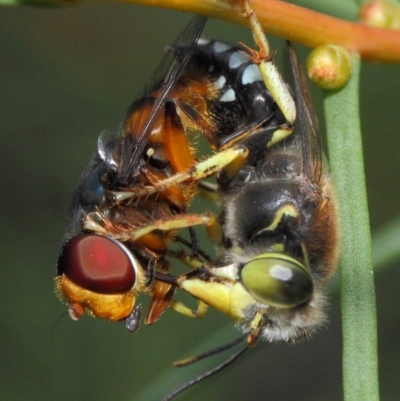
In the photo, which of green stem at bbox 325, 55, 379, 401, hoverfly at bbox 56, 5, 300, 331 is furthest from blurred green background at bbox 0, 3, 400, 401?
green stem at bbox 325, 55, 379, 401

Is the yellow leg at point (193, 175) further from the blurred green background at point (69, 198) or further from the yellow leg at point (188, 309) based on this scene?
the blurred green background at point (69, 198)

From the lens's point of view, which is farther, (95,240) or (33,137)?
(33,137)

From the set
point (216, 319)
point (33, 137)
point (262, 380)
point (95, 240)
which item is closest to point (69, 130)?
point (33, 137)

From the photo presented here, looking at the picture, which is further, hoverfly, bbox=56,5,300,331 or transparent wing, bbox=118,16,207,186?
transparent wing, bbox=118,16,207,186

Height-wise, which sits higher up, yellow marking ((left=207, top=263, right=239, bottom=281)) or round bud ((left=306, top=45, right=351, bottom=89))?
round bud ((left=306, top=45, right=351, bottom=89))

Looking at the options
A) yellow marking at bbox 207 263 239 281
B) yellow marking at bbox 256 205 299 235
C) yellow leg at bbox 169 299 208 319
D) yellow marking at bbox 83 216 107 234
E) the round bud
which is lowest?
yellow leg at bbox 169 299 208 319

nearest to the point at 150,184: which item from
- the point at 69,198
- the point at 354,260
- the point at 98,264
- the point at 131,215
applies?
the point at 131,215

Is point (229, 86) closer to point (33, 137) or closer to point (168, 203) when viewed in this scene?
point (168, 203)

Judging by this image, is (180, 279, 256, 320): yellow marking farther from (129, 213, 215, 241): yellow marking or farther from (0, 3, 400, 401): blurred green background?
(0, 3, 400, 401): blurred green background
